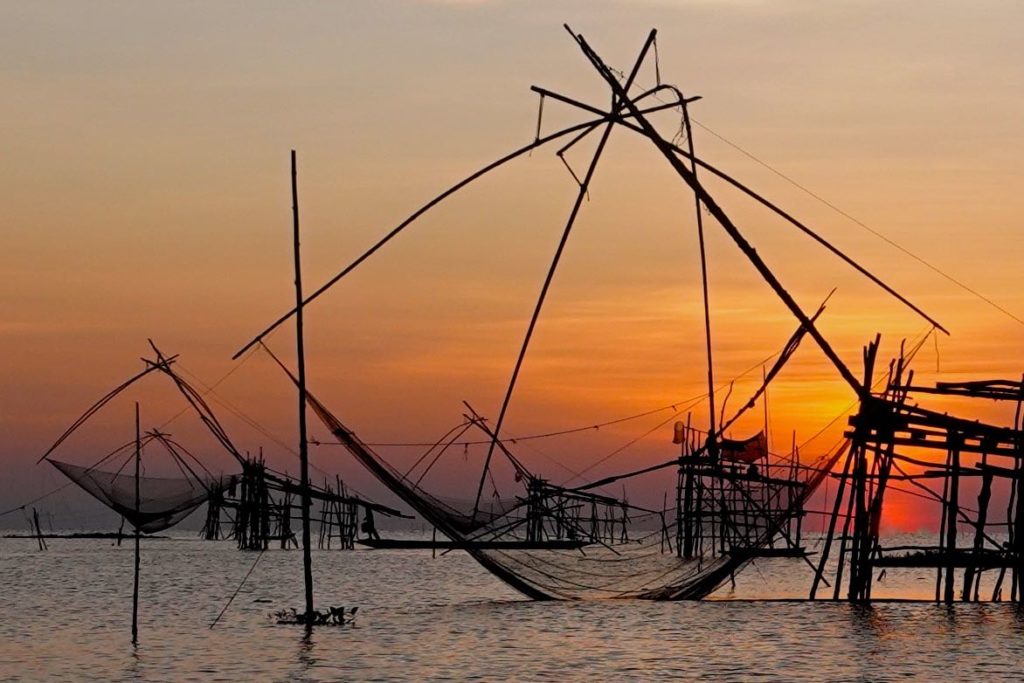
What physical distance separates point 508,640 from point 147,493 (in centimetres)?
2012

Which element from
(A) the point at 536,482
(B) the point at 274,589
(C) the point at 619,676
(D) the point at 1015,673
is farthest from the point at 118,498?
(D) the point at 1015,673

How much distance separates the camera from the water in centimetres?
1948

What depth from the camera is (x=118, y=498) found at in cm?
3553

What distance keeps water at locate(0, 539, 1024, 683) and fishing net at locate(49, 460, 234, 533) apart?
2.08 m

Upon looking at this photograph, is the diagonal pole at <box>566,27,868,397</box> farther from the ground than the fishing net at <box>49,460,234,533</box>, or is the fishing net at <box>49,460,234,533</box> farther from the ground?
the diagonal pole at <box>566,27,868,397</box>

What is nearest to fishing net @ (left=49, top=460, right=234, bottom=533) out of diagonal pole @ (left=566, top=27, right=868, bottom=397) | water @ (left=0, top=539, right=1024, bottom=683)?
water @ (left=0, top=539, right=1024, bottom=683)

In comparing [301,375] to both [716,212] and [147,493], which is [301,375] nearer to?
[716,212]

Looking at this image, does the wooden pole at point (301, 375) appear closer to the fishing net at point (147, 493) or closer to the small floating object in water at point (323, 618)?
the small floating object in water at point (323, 618)

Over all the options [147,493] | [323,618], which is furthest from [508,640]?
[147,493]

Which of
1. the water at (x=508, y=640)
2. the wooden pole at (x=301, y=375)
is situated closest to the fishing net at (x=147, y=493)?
the water at (x=508, y=640)

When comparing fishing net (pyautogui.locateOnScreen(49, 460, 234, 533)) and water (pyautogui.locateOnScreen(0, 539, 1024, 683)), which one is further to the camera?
fishing net (pyautogui.locateOnScreen(49, 460, 234, 533))

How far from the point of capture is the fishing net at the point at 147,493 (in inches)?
1324

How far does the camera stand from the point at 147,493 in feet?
135

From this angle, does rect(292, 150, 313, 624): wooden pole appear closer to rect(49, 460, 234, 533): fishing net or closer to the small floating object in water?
the small floating object in water
